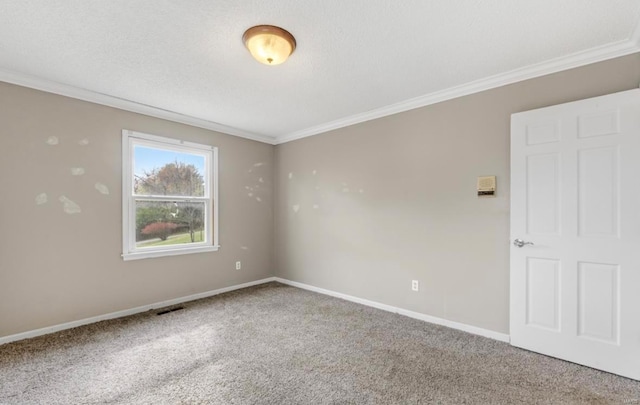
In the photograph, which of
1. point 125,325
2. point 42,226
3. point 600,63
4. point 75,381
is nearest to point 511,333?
point 600,63

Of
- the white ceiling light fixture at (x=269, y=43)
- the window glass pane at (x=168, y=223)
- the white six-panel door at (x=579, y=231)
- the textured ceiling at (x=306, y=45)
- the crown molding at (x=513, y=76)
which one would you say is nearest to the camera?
the textured ceiling at (x=306, y=45)

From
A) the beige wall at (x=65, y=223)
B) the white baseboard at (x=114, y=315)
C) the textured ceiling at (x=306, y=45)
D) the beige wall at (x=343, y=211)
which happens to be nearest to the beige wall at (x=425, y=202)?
the beige wall at (x=343, y=211)

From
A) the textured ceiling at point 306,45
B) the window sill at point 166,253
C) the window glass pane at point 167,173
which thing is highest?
the textured ceiling at point 306,45

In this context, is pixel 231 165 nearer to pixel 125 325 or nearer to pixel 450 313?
pixel 125 325

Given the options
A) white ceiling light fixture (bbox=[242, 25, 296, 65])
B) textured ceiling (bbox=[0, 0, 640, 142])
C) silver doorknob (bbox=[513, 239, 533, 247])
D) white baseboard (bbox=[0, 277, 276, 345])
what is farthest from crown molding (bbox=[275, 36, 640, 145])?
white baseboard (bbox=[0, 277, 276, 345])

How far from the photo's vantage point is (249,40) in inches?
80.5

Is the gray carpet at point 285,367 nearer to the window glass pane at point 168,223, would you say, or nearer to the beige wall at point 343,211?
the beige wall at point 343,211

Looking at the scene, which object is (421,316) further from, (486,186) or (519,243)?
(486,186)

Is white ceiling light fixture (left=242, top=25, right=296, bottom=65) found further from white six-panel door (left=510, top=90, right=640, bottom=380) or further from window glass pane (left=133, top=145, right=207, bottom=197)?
window glass pane (left=133, top=145, right=207, bottom=197)

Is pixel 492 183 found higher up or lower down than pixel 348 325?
higher up

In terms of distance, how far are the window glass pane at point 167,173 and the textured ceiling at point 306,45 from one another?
0.69 meters

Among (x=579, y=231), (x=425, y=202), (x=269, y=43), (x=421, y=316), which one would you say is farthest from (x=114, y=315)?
(x=579, y=231)

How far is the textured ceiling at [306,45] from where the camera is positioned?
1.81 m

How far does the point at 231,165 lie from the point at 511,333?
3.98 metres
